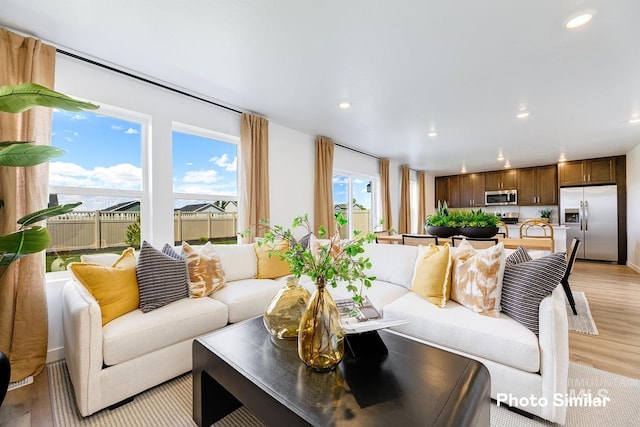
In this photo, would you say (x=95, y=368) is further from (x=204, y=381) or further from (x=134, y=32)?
(x=134, y=32)

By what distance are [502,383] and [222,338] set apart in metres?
1.61

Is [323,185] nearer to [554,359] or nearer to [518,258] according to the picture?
[518,258]

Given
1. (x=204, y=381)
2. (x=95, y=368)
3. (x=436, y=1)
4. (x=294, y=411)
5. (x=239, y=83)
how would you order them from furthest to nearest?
1. (x=239, y=83)
2. (x=436, y=1)
3. (x=95, y=368)
4. (x=204, y=381)
5. (x=294, y=411)

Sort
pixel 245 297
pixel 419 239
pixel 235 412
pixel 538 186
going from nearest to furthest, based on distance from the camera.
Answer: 1. pixel 235 412
2. pixel 245 297
3. pixel 419 239
4. pixel 538 186

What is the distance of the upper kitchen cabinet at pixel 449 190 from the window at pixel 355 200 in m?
3.50

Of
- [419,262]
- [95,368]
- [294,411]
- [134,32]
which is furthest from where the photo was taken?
[419,262]

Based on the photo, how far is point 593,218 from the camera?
6.19 metres

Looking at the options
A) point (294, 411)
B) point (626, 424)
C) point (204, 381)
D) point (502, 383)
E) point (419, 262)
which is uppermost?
point (419, 262)

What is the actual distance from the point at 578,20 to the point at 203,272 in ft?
10.8

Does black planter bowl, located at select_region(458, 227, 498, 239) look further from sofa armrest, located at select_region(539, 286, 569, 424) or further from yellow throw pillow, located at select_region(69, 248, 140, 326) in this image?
yellow throw pillow, located at select_region(69, 248, 140, 326)

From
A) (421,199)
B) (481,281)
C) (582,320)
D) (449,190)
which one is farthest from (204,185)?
(449,190)

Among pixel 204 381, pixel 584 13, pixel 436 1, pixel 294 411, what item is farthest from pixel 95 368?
pixel 584 13

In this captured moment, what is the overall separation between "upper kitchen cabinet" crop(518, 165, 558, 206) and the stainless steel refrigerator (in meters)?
0.32

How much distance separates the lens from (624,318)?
9.70ft
